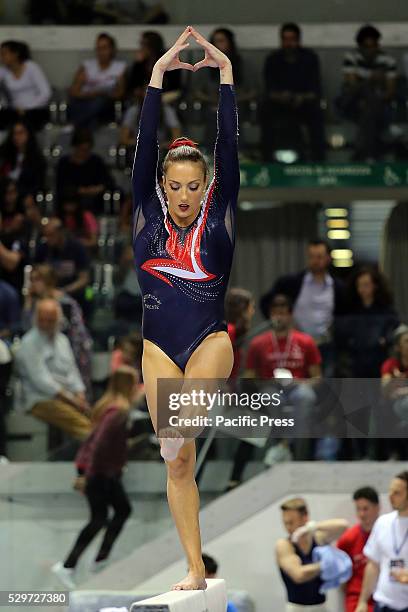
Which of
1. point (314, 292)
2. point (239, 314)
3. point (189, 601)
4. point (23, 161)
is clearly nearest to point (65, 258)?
point (23, 161)

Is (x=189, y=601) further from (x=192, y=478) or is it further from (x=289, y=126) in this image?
(x=289, y=126)

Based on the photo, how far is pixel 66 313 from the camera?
991 centimetres

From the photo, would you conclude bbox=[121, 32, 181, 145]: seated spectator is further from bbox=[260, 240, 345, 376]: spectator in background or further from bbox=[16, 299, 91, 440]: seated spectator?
bbox=[16, 299, 91, 440]: seated spectator

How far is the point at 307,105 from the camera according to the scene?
12.5 m

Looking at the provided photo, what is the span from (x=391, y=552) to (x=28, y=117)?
23.3ft

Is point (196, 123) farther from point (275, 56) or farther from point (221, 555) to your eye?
point (221, 555)

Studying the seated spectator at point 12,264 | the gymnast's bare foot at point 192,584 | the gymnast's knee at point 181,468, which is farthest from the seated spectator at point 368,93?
the gymnast's bare foot at point 192,584

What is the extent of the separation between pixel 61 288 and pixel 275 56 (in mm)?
3575

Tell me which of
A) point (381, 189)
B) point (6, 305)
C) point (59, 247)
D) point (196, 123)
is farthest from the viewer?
point (381, 189)

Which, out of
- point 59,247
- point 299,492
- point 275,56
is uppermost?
point 275,56

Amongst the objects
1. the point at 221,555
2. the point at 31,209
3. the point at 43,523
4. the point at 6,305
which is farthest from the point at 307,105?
the point at 43,523

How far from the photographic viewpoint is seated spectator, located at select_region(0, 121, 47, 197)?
40.3 ft

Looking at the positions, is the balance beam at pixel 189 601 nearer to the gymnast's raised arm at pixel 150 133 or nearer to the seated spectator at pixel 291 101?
the gymnast's raised arm at pixel 150 133

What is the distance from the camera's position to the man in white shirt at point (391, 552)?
7324 mm
